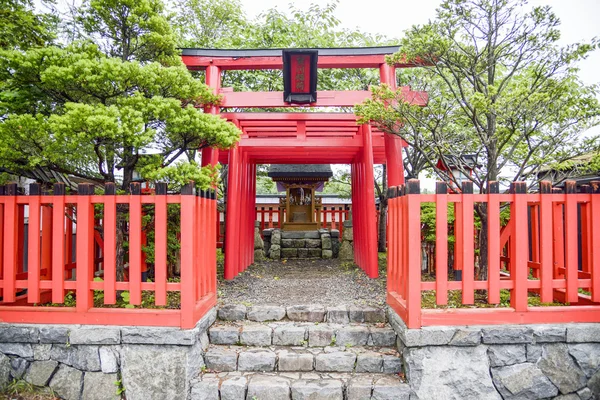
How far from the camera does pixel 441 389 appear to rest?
11.5 ft

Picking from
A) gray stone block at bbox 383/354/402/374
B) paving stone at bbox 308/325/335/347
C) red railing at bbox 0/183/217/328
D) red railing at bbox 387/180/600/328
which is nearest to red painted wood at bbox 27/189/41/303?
red railing at bbox 0/183/217/328

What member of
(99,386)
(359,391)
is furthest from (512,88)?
(99,386)

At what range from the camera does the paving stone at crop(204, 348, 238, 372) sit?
3850 millimetres

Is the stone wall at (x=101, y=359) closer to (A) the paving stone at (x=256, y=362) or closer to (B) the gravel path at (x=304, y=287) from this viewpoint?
(A) the paving stone at (x=256, y=362)

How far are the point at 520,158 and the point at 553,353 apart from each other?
370cm

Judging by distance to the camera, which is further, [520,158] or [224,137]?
[520,158]

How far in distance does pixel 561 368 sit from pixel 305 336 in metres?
2.51

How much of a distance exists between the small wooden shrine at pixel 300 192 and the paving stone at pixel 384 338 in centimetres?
885

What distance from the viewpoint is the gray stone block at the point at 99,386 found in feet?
11.8

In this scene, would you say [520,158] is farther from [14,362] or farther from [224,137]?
[14,362]

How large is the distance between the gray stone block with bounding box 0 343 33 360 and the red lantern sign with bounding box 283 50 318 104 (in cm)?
490

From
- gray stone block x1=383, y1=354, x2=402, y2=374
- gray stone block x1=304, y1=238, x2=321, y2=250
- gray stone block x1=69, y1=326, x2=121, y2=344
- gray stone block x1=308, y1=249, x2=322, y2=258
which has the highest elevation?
gray stone block x1=304, y1=238, x2=321, y2=250

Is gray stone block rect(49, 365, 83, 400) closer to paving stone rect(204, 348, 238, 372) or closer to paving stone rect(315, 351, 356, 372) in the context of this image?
paving stone rect(204, 348, 238, 372)

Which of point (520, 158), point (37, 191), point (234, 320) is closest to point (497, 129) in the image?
point (520, 158)
